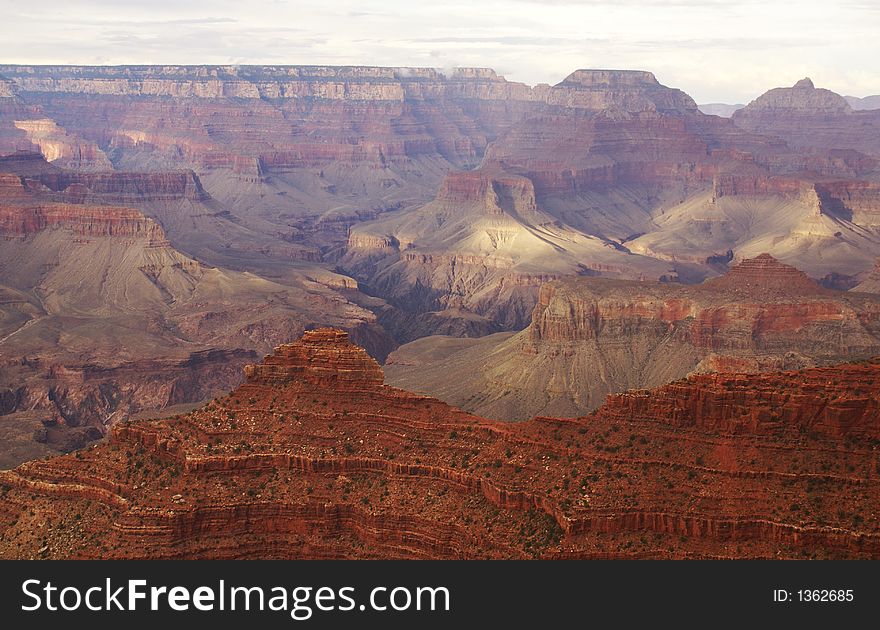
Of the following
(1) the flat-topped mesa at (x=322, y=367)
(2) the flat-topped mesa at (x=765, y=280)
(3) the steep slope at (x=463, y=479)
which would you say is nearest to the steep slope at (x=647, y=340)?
(2) the flat-topped mesa at (x=765, y=280)

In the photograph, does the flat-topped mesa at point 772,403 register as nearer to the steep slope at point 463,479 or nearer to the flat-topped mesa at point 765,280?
the steep slope at point 463,479

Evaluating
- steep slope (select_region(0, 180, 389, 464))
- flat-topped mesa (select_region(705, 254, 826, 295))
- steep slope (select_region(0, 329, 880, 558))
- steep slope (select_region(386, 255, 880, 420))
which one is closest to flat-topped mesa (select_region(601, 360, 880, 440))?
steep slope (select_region(0, 329, 880, 558))

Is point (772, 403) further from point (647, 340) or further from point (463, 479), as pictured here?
point (647, 340)

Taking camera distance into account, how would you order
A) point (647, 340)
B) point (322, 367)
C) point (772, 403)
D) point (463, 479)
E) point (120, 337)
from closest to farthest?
point (772, 403) → point (463, 479) → point (322, 367) → point (647, 340) → point (120, 337)

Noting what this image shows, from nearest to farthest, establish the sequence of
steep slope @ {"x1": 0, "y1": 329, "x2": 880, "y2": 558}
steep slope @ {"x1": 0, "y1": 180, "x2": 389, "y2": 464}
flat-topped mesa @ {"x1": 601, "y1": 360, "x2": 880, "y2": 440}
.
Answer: steep slope @ {"x1": 0, "y1": 329, "x2": 880, "y2": 558} → flat-topped mesa @ {"x1": 601, "y1": 360, "x2": 880, "y2": 440} → steep slope @ {"x1": 0, "y1": 180, "x2": 389, "y2": 464}

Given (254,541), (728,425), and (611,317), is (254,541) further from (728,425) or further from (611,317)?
(611,317)

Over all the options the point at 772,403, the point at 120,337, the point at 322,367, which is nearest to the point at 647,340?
the point at 120,337

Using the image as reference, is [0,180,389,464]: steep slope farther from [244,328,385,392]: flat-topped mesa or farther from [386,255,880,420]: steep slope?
[244,328,385,392]: flat-topped mesa
